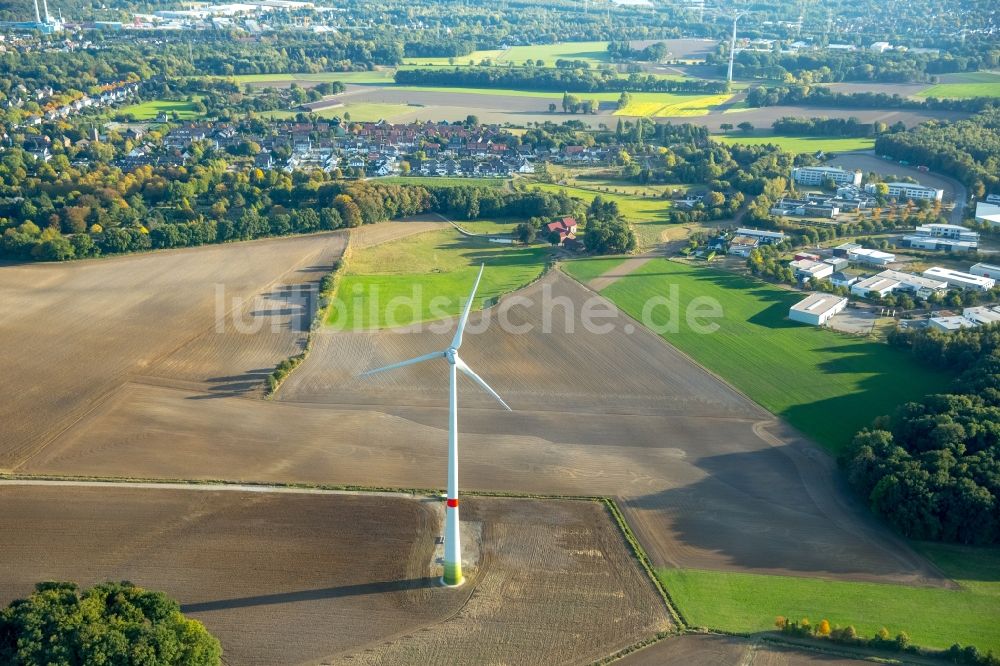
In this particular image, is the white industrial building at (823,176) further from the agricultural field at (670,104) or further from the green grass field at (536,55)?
the green grass field at (536,55)

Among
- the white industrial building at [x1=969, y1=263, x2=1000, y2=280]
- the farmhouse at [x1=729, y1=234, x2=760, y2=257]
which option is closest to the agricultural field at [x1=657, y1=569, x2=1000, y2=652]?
the white industrial building at [x1=969, y1=263, x2=1000, y2=280]

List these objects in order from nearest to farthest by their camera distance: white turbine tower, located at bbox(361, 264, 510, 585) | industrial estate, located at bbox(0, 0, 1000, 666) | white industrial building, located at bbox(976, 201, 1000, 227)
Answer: white turbine tower, located at bbox(361, 264, 510, 585), industrial estate, located at bbox(0, 0, 1000, 666), white industrial building, located at bbox(976, 201, 1000, 227)

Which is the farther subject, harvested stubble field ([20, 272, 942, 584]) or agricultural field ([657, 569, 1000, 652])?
harvested stubble field ([20, 272, 942, 584])

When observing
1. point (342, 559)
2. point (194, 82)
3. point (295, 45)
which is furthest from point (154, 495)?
point (295, 45)

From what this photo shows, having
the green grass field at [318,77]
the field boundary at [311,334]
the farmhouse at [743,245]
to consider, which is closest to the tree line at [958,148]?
the farmhouse at [743,245]

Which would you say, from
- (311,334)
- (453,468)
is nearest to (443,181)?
(311,334)

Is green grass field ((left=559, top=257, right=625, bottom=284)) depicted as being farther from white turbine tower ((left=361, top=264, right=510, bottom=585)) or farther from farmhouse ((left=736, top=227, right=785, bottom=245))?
white turbine tower ((left=361, top=264, right=510, bottom=585))
